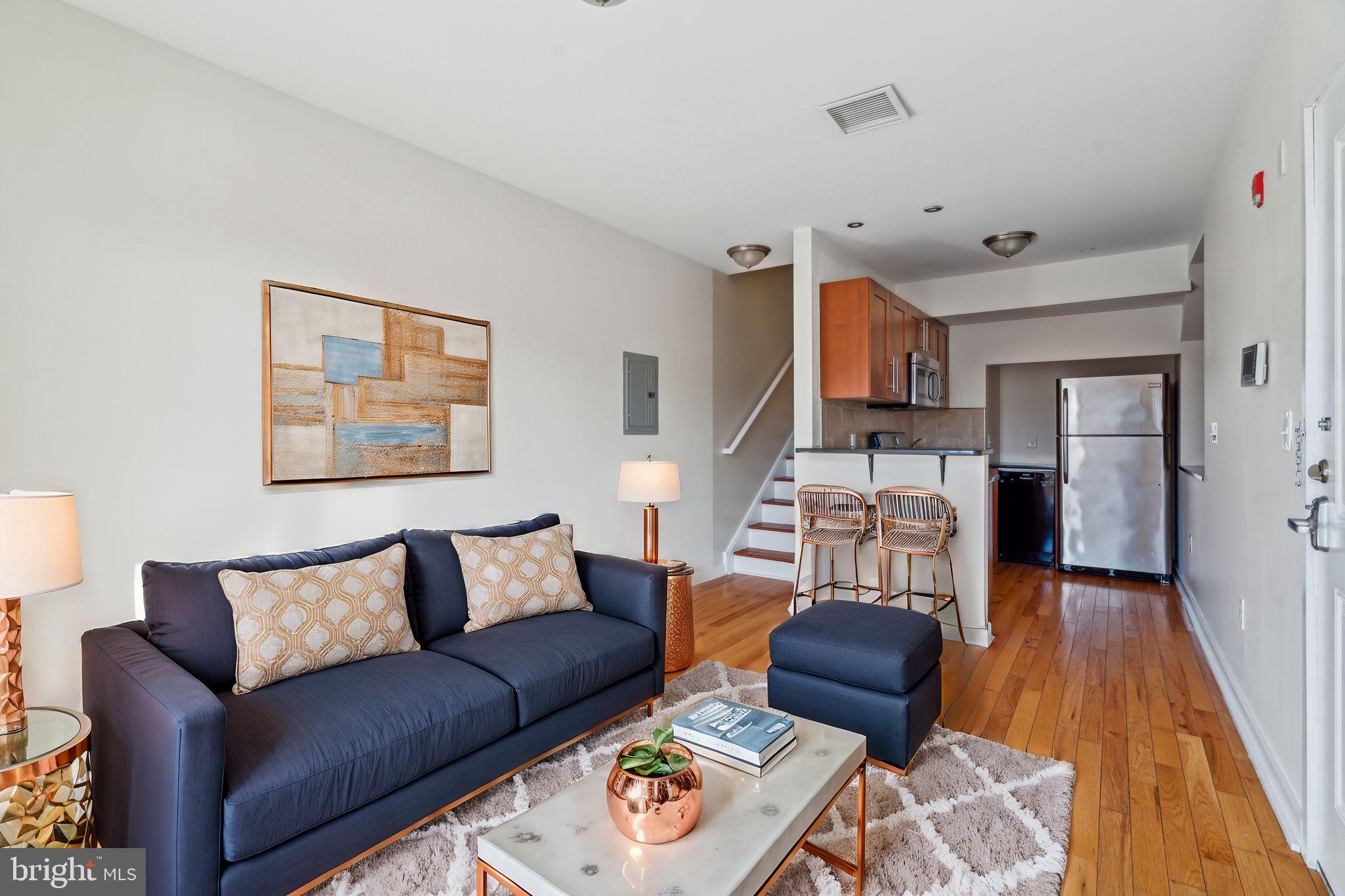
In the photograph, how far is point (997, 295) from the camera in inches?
219

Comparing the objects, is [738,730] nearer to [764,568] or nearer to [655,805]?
[655,805]

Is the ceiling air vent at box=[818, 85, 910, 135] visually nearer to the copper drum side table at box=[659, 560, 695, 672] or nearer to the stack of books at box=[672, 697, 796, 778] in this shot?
the copper drum side table at box=[659, 560, 695, 672]

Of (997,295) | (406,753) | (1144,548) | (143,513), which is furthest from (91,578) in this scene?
(1144,548)

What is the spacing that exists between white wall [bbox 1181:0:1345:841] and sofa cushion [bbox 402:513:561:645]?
9.05 ft

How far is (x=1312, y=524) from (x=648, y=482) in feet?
8.04

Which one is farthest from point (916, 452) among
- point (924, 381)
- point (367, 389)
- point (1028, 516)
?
point (367, 389)

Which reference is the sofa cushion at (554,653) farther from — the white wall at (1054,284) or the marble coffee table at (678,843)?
the white wall at (1054,284)

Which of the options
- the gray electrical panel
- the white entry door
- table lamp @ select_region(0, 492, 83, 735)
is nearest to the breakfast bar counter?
the gray electrical panel

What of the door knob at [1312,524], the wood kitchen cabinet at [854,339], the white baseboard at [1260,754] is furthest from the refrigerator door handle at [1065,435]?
the door knob at [1312,524]

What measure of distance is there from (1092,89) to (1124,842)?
8.91ft

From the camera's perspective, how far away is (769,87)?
2639mm

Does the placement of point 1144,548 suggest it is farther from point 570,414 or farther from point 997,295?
point 570,414

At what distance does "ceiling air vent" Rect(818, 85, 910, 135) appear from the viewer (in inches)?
106

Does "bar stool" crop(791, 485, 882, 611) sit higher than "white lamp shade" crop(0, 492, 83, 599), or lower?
lower
